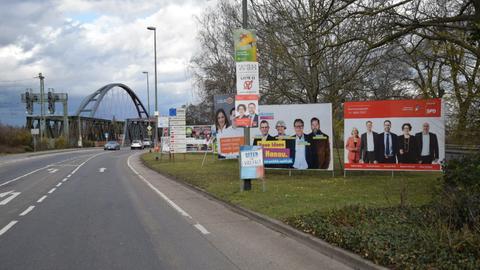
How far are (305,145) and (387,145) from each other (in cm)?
324

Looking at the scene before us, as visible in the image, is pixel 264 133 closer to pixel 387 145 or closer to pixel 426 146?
pixel 387 145

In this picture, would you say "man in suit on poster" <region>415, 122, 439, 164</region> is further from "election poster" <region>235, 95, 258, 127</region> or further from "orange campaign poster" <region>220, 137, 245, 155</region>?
"orange campaign poster" <region>220, 137, 245, 155</region>

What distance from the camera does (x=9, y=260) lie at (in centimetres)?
712

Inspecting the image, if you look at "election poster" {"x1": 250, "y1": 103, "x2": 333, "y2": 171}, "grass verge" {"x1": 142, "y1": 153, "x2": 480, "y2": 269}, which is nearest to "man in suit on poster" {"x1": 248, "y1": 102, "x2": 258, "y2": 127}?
"grass verge" {"x1": 142, "y1": 153, "x2": 480, "y2": 269}

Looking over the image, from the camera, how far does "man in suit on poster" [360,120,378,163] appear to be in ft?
59.3

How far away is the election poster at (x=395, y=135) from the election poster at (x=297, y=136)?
41.0 inches

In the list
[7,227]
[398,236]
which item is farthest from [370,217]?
[7,227]

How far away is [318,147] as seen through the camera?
19328 millimetres

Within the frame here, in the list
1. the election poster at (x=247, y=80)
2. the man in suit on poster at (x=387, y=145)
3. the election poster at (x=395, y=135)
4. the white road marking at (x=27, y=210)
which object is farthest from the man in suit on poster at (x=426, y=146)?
the white road marking at (x=27, y=210)

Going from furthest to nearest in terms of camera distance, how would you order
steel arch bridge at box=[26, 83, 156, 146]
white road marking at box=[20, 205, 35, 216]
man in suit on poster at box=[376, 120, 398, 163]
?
steel arch bridge at box=[26, 83, 156, 146] → man in suit on poster at box=[376, 120, 398, 163] → white road marking at box=[20, 205, 35, 216]

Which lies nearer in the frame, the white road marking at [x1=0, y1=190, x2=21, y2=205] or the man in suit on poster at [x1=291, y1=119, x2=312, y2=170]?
the white road marking at [x1=0, y1=190, x2=21, y2=205]

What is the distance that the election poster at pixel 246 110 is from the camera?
1422 cm

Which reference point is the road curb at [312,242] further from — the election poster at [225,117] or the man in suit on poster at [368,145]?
the election poster at [225,117]

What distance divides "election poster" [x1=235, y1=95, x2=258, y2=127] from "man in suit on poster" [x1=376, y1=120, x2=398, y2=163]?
19.7 feet
